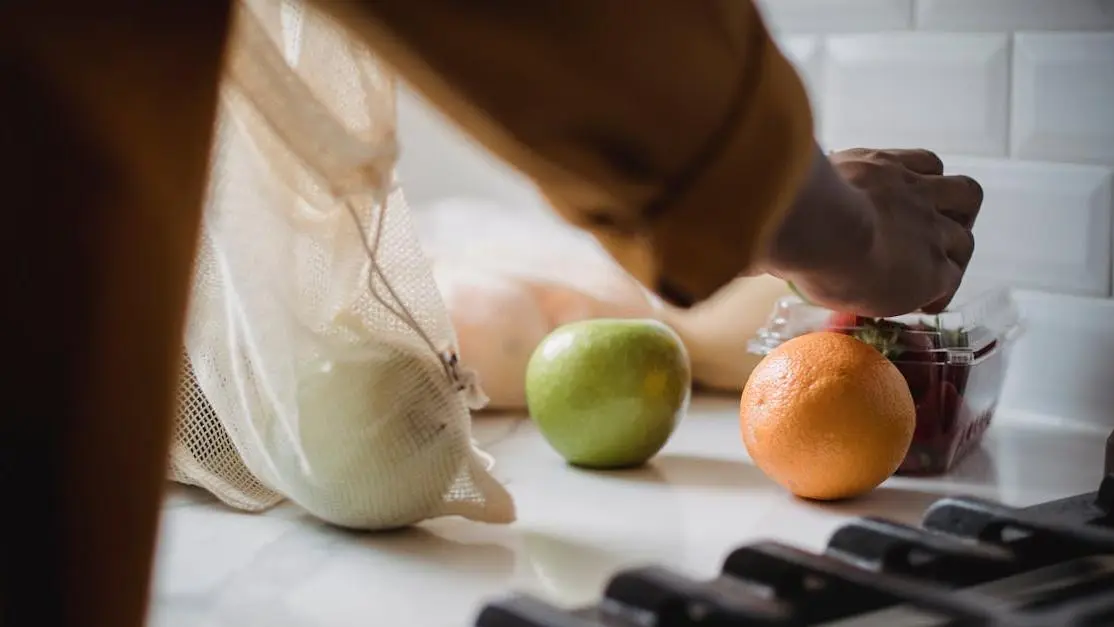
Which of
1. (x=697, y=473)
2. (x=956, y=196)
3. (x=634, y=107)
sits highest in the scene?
(x=634, y=107)

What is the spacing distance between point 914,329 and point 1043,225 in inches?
7.6

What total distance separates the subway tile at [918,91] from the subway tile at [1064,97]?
1 centimetres

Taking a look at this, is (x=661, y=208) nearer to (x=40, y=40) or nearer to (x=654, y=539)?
(x=40, y=40)

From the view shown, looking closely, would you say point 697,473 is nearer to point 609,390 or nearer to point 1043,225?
point 609,390

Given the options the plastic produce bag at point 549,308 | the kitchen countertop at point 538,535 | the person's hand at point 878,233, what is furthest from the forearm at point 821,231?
the plastic produce bag at point 549,308

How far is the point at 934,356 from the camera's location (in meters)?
0.91

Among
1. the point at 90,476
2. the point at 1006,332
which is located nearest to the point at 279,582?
the point at 90,476

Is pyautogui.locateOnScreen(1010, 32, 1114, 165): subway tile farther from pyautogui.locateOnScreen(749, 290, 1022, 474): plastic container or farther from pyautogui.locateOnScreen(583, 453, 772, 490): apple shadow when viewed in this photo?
pyautogui.locateOnScreen(583, 453, 772, 490): apple shadow

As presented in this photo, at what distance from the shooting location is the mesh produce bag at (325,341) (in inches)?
30.8

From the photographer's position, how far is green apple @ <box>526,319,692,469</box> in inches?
36.1

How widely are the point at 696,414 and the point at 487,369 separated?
16 centimetres

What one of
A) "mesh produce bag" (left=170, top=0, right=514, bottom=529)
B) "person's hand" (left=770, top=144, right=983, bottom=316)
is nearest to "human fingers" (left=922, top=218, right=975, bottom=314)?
"person's hand" (left=770, top=144, right=983, bottom=316)

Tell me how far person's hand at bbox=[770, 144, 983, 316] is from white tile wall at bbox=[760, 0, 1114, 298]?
390 millimetres

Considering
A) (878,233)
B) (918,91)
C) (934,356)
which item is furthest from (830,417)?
(918,91)
